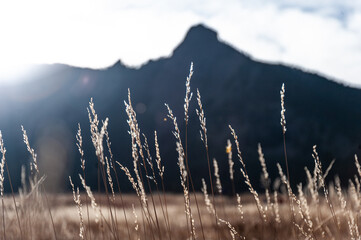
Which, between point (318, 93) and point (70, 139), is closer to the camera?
point (318, 93)

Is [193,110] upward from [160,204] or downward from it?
upward

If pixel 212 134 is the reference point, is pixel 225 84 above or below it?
above

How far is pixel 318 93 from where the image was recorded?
24.7 meters

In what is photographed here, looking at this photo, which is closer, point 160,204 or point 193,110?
point 160,204

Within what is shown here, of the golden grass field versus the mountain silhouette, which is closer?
the golden grass field

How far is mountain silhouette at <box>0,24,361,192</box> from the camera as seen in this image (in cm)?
2333

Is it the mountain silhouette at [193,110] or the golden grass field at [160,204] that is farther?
the mountain silhouette at [193,110]

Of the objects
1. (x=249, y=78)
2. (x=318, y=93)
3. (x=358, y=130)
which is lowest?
(x=358, y=130)

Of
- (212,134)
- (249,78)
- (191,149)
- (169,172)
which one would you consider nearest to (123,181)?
(169,172)

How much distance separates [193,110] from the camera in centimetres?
2895

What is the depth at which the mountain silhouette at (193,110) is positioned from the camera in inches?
918

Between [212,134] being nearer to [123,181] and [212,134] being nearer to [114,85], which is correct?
[123,181]

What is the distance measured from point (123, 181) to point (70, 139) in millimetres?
6141

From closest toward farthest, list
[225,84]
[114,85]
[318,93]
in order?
[318,93]
[225,84]
[114,85]
